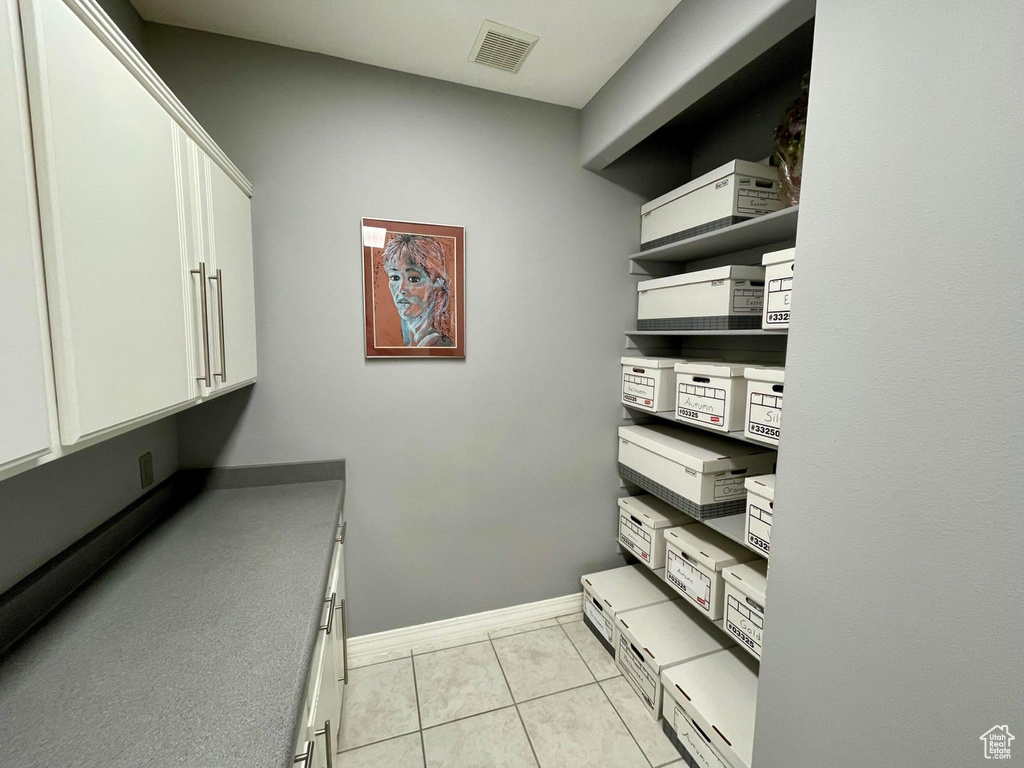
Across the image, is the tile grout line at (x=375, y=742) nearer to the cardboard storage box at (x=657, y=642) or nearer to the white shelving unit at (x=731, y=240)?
the cardboard storage box at (x=657, y=642)

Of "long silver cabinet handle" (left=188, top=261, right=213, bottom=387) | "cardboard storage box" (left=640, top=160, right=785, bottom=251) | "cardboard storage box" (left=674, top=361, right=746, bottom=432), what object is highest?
"cardboard storage box" (left=640, top=160, right=785, bottom=251)

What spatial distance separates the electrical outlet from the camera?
56.9 inches

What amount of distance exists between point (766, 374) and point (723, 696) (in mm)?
1189

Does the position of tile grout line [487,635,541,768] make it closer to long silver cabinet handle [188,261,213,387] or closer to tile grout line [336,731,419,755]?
tile grout line [336,731,419,755]

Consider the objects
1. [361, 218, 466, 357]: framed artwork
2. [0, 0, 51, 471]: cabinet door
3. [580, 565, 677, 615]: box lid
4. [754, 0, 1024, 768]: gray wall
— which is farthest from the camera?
[580, 565, 677, 615]: box lid

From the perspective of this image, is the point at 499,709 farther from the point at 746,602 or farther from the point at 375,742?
the point at 746,602

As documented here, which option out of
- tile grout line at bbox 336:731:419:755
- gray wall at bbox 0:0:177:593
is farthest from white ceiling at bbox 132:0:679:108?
tile grout line at bbox 336:731:419:755

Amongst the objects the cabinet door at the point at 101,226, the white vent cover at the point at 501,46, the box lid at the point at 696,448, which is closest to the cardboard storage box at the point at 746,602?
the box lid at the point at 696,448

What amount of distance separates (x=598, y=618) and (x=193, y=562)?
1799mm

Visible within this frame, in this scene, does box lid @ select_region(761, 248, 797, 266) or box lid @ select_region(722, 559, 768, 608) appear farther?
box lid @ select_region(722, 559, 768, 608)

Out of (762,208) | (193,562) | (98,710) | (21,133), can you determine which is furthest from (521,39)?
(98,710)

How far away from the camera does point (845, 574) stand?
3.13 feet

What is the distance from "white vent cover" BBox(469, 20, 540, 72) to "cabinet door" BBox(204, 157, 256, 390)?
1076 mm

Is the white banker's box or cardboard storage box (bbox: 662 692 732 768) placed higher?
the white banker's box
